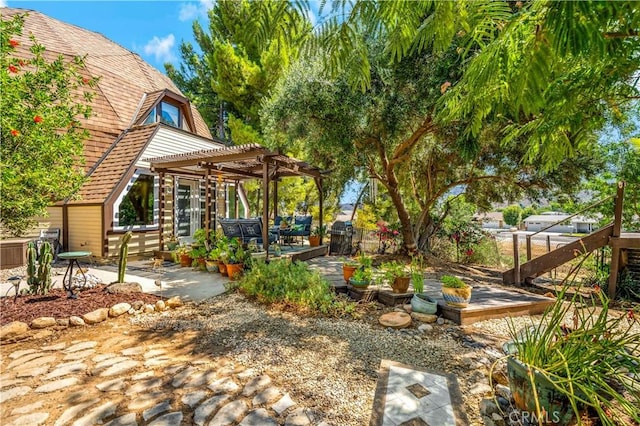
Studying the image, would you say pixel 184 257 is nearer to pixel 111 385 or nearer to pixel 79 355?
pixel 79 355

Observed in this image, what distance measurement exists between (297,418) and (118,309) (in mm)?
3517

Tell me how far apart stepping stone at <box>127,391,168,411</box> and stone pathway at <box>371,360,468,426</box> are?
1749 mm

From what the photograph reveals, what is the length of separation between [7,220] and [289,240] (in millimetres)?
6871

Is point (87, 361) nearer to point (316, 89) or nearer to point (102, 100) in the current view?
point (316, 89)

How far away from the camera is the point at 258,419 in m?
2.17

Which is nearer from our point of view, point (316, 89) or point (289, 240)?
point (316, 89)

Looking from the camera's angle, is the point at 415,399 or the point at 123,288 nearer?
the point at 415,399

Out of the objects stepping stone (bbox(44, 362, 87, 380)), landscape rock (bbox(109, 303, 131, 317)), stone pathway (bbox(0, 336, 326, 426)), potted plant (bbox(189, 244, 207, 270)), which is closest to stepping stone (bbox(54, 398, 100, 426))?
stone pathway (bbox(0, 336, 326, 426))

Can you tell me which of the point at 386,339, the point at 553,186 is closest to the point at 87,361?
the point at 386,339

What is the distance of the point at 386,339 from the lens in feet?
12.1

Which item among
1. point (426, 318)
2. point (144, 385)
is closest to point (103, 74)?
point (144, 385)

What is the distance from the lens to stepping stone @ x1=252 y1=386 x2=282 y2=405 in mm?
2393

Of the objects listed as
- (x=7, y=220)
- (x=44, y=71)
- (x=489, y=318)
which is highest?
(x=44, y=71)

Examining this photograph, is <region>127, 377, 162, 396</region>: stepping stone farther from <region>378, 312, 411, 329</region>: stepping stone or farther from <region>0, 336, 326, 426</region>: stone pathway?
<region>378, 312, 411, 329</region>: stepping stone
